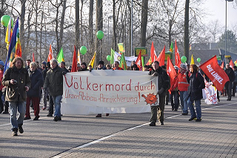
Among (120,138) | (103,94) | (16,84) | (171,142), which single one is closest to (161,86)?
(103,94)

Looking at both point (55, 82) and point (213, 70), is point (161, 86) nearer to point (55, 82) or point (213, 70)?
point (55, 82)

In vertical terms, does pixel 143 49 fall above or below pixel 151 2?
below

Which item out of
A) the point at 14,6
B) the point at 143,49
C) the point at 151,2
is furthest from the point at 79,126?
the point at 14,6

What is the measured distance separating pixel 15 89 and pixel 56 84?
3.21 meters

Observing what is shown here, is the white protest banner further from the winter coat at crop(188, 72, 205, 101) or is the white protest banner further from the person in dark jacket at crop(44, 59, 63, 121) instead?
the winter coat at crop(188, 72, 205, 101)

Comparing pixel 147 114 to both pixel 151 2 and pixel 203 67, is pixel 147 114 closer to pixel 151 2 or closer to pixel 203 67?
pixel 203 67

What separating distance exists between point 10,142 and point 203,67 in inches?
321

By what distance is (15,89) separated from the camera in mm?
10047

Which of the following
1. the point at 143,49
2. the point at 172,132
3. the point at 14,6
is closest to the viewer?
the point at 172,132

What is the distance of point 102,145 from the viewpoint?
8.88m

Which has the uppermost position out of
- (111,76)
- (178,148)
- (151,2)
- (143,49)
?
(151,2)

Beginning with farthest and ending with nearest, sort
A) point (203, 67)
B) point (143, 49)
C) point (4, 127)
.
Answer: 1. point (143, 49)
2. point (203, 67)
3. point (4, 127)

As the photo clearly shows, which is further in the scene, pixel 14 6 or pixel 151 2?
pixel 14 6

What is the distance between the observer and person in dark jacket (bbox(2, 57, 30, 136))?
33.0 feet
